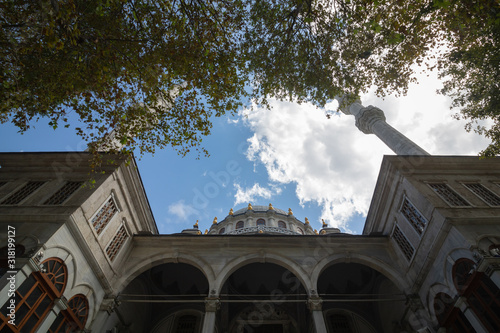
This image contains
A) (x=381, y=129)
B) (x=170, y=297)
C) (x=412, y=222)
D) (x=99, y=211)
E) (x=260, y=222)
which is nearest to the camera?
(x=99, y=211)

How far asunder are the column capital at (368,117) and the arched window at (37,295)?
946 inches

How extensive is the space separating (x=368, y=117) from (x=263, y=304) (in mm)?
18210

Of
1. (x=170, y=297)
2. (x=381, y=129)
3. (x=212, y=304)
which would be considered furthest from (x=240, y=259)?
(x=381, y=129)

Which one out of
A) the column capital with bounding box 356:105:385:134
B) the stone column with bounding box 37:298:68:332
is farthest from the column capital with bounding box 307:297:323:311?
the column capital with bounding box 356:105:385:134

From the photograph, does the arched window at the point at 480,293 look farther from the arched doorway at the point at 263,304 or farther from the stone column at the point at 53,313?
the stone column at the point at 53,313

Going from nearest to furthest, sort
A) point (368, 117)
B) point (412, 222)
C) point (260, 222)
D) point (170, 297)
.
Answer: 1. point (412, 222)
2. point (170, 297)
3. point (368, 117)
4. point (260, 222)

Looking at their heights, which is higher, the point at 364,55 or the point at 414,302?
the point at 364,55

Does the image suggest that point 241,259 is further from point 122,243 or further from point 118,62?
point 118,62

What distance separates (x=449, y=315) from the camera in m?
9.73

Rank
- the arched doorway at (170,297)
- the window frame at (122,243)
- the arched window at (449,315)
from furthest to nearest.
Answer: the arched doorway at (170,297)
the window frame at (122,243)
the arched window at (449,315)

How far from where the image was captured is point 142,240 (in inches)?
556

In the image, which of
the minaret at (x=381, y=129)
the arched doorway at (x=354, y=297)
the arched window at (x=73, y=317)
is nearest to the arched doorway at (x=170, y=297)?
the arched window at (x=73, y=317)

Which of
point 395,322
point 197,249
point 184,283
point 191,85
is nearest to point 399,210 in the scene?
point 395,322

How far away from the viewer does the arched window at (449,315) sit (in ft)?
30.7
